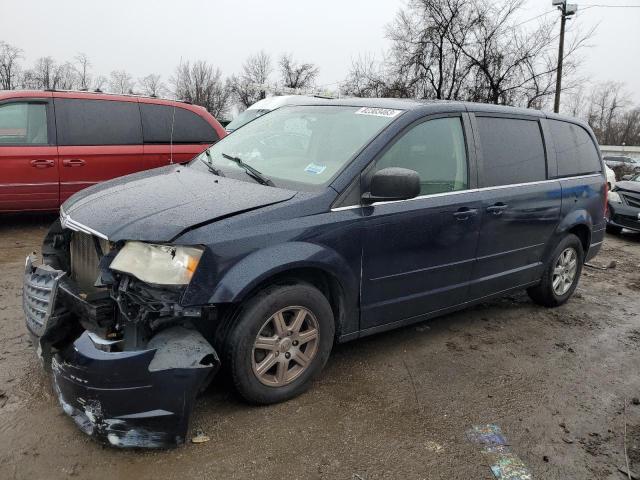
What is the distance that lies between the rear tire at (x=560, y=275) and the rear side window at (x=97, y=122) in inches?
209

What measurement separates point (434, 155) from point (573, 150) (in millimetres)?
2103

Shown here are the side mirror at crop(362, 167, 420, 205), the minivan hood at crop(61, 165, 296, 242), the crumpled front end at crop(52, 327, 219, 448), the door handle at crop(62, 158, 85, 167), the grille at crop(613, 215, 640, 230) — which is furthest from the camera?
the grille at crop(613, 215, 640, 230)

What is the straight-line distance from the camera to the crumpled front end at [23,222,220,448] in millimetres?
2398

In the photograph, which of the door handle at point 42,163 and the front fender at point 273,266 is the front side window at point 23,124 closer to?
the door handle at point 42,163

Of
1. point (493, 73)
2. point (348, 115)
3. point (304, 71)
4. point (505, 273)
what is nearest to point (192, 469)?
point (348, 115)

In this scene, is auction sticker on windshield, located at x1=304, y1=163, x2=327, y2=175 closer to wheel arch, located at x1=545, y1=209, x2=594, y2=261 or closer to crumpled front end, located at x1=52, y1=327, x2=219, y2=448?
crumpled front end, located at x1=52, y1=327, x2=219, y2=448

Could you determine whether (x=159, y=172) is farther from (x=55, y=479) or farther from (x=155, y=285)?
(x=55, y=479)

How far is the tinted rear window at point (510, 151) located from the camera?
4.02 meters

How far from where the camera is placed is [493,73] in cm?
2831

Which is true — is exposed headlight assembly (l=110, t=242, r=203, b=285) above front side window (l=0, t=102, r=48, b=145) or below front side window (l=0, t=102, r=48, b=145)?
below

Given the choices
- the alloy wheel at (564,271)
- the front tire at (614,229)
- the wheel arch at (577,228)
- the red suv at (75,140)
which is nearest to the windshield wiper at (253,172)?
the wheel arch at (577,228)

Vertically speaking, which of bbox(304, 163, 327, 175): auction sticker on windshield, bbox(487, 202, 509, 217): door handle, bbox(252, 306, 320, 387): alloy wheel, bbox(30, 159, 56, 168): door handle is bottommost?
bbox(252, 306, 320, 387): alloy wheel

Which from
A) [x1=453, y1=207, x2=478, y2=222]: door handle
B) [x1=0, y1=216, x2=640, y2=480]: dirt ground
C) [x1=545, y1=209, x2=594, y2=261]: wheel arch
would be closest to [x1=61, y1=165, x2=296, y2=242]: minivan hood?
[x1=0, y1=216, x2=640, y2=480]: dirt ground

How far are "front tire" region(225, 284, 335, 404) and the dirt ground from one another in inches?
5.8
